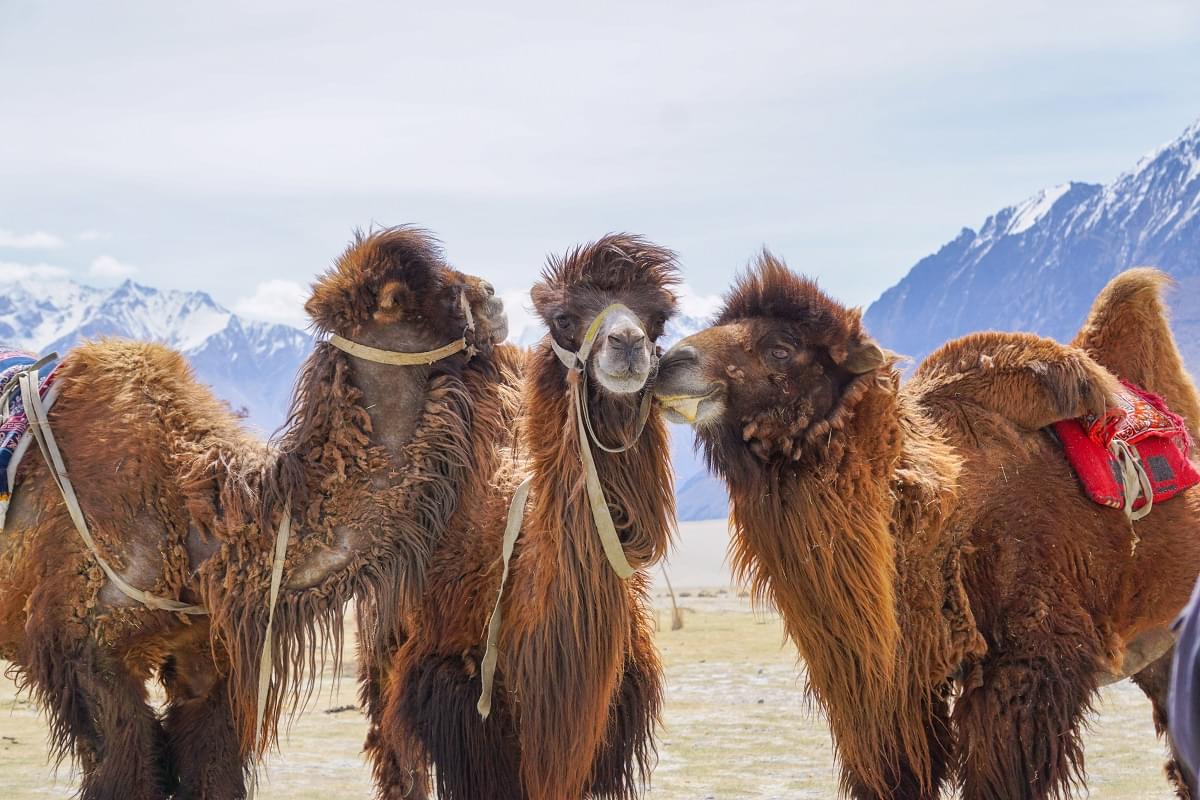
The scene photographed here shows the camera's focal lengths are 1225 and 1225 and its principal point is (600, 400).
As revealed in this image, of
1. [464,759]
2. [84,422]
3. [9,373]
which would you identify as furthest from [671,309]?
[9,373]

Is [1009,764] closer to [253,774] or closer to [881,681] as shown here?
A: [881,681]

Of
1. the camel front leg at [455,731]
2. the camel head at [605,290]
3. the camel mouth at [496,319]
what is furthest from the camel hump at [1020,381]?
the camel front leg at [455,731]

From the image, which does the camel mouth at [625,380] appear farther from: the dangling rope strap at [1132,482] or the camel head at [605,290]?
the dangling rope strap at [1132,482]

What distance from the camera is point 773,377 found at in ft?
13.4

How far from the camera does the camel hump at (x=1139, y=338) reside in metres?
5.20

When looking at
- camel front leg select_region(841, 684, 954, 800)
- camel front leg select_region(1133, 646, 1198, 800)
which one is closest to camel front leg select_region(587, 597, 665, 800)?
camel front leg select_region(841, 684, 954, 800)

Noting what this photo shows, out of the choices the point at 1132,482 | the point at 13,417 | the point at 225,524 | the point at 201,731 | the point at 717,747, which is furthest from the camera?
the point at 717,747

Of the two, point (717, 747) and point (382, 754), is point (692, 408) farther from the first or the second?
point (717, 747)

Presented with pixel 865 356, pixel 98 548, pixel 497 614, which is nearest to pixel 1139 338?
pixel 865 356

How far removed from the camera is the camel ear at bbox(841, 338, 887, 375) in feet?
13.3

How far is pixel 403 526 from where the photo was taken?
14.6 ft

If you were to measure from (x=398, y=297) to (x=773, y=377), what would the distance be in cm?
150

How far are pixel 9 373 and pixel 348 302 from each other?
5.35 feet

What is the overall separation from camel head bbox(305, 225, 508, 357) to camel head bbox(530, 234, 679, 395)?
1.91 feet
